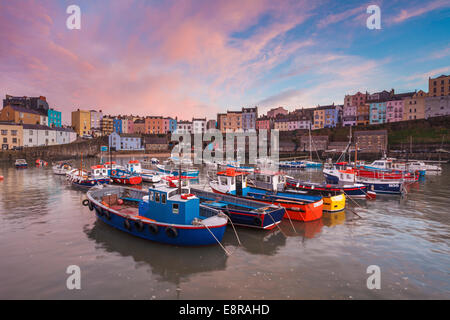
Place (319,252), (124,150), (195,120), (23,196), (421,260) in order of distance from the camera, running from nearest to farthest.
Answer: (421,260) < (319,252) < (23,196) < (124,150) < (195,120)

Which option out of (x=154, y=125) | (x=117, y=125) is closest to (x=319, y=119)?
(x=154, y=125)

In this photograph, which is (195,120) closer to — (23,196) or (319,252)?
(23,196)

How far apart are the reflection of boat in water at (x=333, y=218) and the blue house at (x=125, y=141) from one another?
104593 mm

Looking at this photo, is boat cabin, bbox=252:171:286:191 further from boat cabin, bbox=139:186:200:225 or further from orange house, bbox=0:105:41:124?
orange house, bbox=0:105:41:124

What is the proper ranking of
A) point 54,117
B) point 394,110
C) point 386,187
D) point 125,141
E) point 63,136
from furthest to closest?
point 125,141 → point 54,117 → point 394,110 → point 63,136 → point 386,187

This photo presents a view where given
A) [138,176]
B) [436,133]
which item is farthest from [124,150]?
[436,133]

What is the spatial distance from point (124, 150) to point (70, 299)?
4152 inches

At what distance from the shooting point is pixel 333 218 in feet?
64.9

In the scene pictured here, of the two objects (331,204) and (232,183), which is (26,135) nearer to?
(232,183)

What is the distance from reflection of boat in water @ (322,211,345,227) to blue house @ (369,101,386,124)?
105 m

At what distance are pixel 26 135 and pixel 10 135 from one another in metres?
4.26

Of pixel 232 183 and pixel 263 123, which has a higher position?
pixel 263 123

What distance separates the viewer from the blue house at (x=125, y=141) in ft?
357
